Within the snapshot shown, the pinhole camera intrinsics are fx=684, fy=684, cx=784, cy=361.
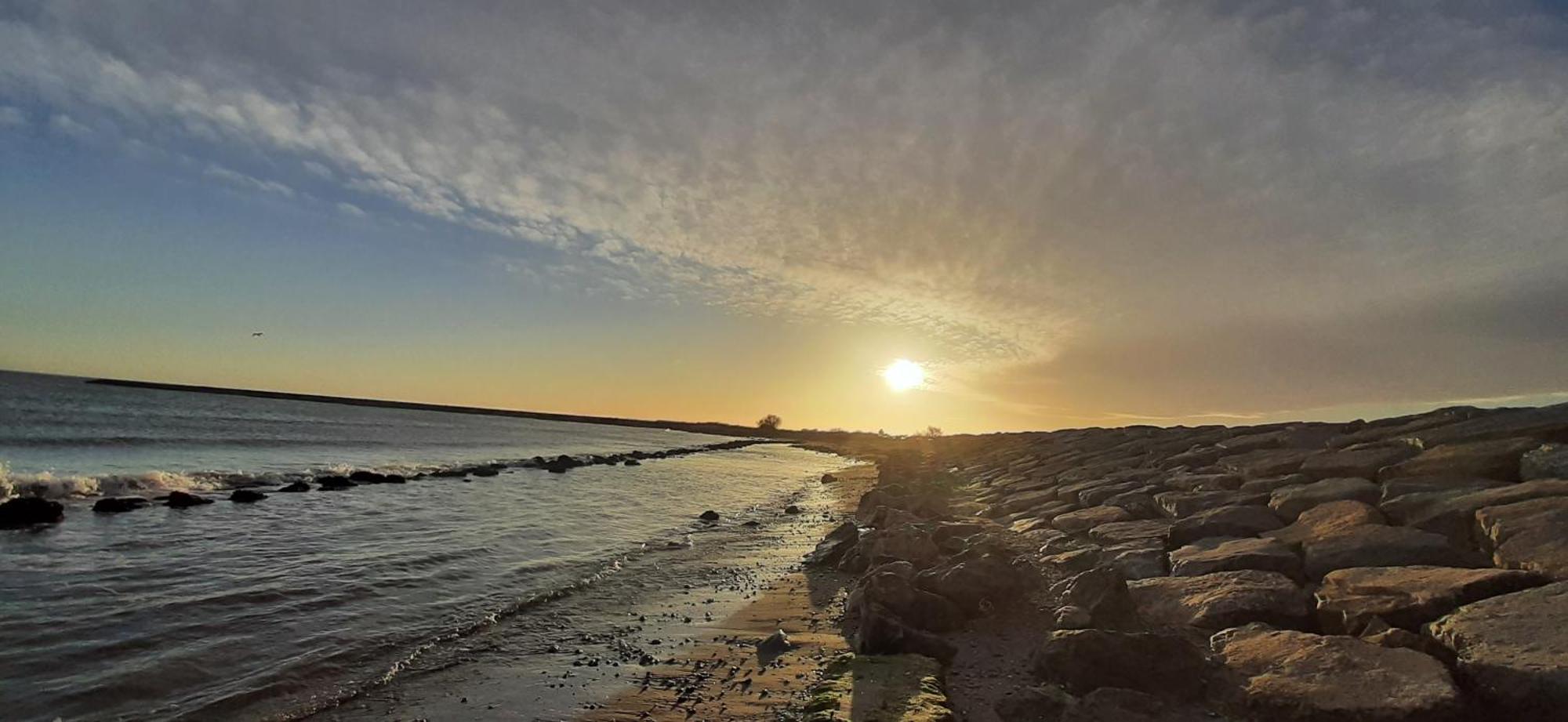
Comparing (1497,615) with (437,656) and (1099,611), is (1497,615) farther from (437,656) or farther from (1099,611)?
(437,656)

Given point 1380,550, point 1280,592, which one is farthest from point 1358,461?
point 1280,592

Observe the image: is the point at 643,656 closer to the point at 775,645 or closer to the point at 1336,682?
the point at 775,645

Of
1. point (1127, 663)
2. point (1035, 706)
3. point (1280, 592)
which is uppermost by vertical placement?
point (1280, 592)

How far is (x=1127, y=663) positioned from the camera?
5.95 metres

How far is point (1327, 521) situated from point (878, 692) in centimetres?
650

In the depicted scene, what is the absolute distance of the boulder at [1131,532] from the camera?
34.9 ft

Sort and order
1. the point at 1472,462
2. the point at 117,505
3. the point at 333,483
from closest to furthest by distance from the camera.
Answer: the point at 1472,462, the point at 117,505, the point at 333,483

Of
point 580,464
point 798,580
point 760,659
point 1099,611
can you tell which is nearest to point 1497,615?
point 1099,611

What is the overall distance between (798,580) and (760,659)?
462 centimetres

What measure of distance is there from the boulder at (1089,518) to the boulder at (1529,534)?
551 cm

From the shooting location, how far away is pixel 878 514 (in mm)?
18094

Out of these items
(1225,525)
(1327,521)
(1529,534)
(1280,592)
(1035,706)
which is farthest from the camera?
(1225,525)

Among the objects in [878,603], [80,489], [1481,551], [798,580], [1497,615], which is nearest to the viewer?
[1497,615]

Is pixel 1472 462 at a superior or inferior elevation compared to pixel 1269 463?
superior
